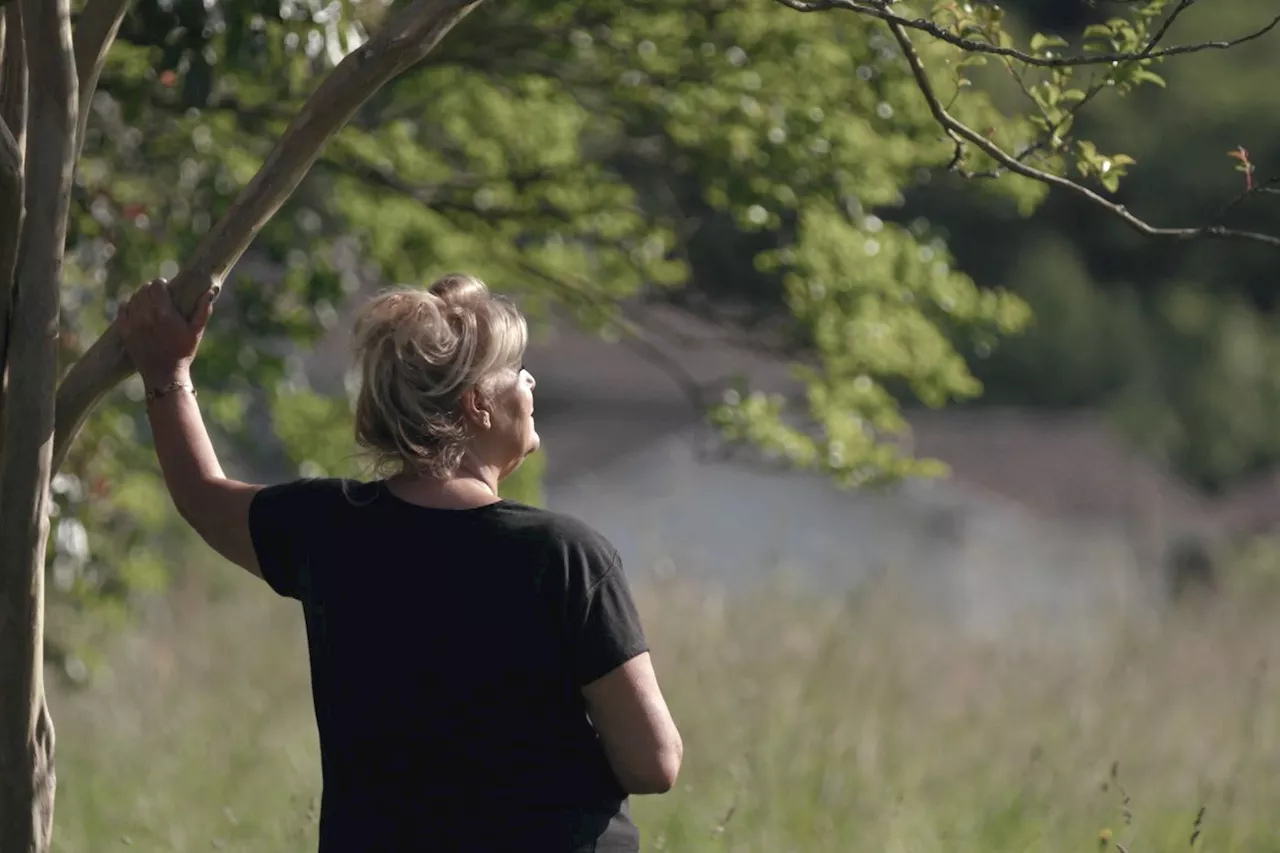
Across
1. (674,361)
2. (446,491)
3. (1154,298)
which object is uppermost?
(446,491)

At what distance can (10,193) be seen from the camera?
9.86 ft

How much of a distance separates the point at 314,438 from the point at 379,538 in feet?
15.7

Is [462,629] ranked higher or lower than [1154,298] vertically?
higher

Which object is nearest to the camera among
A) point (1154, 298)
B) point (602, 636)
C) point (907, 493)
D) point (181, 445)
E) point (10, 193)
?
point (602, 636)

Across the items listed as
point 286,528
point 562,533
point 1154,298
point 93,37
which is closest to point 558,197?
point 93,37

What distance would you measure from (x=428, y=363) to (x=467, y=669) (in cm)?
43

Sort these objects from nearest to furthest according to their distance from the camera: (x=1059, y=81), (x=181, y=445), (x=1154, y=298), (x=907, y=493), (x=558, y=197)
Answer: (x=181, y=445)
(x=1059, y=81)
(x=558, y=197)
(x=907, y=493)
(x=1154, y=298)

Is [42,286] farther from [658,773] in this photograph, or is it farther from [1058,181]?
[1058,181]

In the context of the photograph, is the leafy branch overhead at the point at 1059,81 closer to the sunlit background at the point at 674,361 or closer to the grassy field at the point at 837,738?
the sunlit background at the point at 674,361

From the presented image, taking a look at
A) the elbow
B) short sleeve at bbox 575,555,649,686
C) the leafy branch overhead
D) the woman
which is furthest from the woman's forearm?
the leafy branch overhead

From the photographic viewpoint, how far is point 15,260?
3055 millimetres

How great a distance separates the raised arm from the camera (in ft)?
9.33

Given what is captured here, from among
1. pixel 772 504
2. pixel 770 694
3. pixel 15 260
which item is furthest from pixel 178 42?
pixel 772 504

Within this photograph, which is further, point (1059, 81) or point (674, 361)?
point (674, 361)
